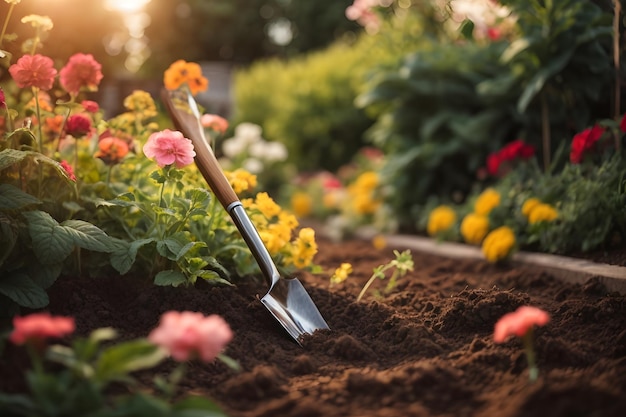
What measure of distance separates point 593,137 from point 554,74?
65cm

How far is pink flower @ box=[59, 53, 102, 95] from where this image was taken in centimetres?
214

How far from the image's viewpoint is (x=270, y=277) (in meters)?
2.06

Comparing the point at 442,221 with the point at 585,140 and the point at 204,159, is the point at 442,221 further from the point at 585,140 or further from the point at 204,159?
the point at 204,159

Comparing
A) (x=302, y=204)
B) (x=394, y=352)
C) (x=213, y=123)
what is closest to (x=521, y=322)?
(x=394, y=352)

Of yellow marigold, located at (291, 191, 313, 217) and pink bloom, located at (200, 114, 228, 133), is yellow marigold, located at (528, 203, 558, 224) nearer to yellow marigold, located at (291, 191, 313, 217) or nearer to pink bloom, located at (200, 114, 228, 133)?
pink bloom, located at (200, 114, 228, 133)

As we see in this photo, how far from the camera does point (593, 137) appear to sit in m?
2.75

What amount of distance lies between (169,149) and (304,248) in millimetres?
736

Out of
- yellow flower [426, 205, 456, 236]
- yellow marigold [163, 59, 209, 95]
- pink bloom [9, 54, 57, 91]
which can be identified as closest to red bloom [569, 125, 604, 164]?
yellow flower [426, 205, 456, 236]

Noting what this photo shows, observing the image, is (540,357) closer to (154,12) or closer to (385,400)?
(385,400)

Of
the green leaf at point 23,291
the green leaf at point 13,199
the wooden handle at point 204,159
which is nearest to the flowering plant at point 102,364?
the green leaf at point 23,291

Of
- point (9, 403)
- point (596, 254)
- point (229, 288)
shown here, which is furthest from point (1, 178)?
point (596, 254)

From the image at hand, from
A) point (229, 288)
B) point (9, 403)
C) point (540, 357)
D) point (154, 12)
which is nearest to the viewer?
point (9, 403)

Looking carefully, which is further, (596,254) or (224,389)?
(596,254)

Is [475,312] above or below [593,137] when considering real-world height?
below
